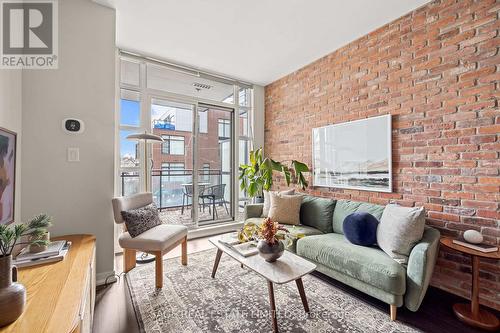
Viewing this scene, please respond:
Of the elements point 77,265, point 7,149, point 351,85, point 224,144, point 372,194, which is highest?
point 351,85

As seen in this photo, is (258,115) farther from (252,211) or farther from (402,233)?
(402,233)

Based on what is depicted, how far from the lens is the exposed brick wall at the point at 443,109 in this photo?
6.26 ft

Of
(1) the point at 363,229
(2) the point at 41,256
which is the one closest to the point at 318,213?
(1) the point at 363,229

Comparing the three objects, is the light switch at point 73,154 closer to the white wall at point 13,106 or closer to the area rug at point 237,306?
the white wall at point 13,106

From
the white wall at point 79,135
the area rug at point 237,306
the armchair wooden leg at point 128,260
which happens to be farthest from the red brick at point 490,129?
the armchair wooden leg at point 128,260

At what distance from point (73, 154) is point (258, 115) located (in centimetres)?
325

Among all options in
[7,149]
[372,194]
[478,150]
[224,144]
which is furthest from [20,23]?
[478,150]

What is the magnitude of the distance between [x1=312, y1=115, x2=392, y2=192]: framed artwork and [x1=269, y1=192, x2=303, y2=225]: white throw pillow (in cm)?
62

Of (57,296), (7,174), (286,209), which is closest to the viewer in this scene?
(57,296)

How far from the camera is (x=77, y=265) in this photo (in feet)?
5.02

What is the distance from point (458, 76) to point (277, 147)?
2742mm

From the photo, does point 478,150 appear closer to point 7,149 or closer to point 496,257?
point 496,257

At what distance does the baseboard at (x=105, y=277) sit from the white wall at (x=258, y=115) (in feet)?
10.4

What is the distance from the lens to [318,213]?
298 cm
